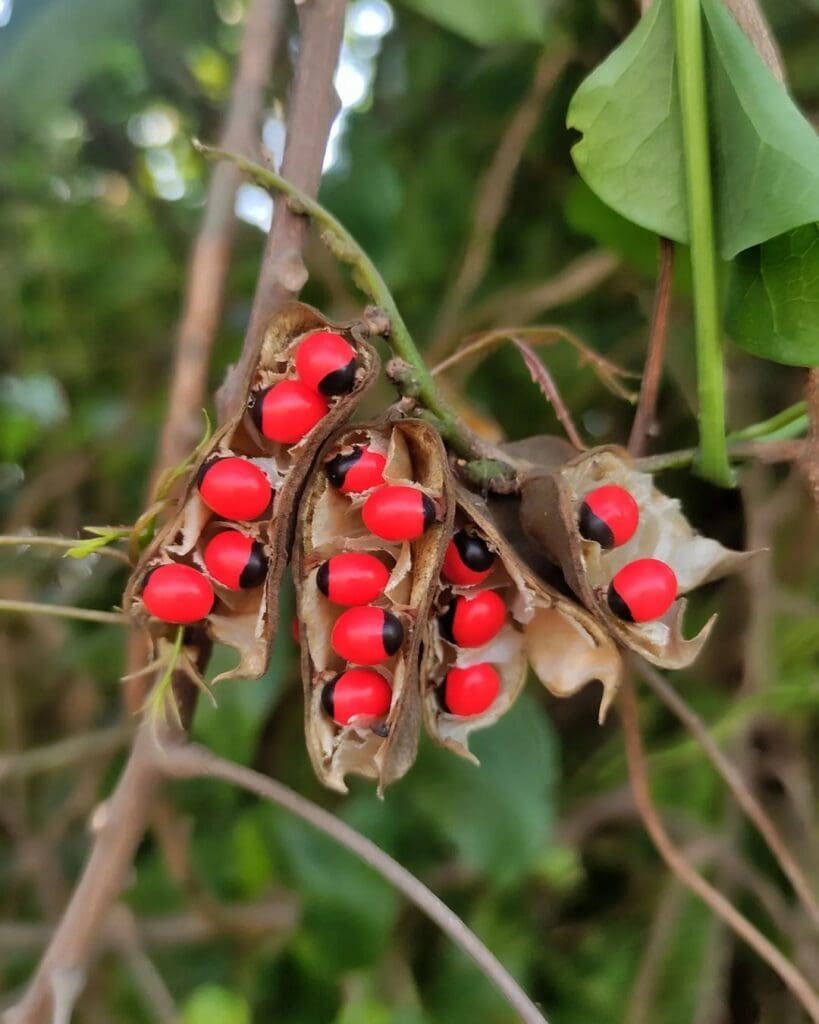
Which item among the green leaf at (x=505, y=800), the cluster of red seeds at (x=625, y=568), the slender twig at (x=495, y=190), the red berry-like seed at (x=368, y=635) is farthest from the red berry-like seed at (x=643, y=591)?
the slender twig at (x=495, y=190)

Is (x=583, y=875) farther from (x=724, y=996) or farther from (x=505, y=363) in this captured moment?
(x=505, y=363)

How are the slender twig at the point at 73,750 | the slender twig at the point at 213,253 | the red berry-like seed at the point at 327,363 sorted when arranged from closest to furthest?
the red berry-like seed at the point at 327,363, the slender twig at the point at 213,253, the slender twig at the point at 73,750

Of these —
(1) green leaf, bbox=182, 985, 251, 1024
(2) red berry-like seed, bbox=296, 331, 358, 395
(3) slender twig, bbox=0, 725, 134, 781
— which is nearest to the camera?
(2) red berry-like seed, bbox=296, 331, 358, 395

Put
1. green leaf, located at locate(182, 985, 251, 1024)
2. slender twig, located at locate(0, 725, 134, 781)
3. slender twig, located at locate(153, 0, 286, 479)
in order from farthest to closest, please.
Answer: slender twig, located at locate(0, 725, 134, 781) → green leaf, located at locate(182, 985, 251, 1024) → slender twig, located at locate(153, 0, 286, 479)

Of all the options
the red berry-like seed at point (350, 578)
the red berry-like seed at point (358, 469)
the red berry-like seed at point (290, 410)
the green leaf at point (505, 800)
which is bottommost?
the green leaf at point (505, 800)

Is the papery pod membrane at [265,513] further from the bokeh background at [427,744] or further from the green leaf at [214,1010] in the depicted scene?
the green leaf at [214,1010]

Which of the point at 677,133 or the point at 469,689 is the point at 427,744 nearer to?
the point at 469,689

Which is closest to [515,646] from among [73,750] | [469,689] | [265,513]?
[469,689]

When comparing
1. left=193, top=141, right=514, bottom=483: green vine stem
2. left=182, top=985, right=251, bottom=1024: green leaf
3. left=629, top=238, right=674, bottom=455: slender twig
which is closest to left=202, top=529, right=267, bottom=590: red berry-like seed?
left=193, top=141, right=514, bottom=483: green vine stem

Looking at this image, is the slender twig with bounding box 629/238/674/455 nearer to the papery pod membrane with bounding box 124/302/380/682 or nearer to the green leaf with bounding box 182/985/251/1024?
the papery pod membrane with bounding box 124/302/380/682
